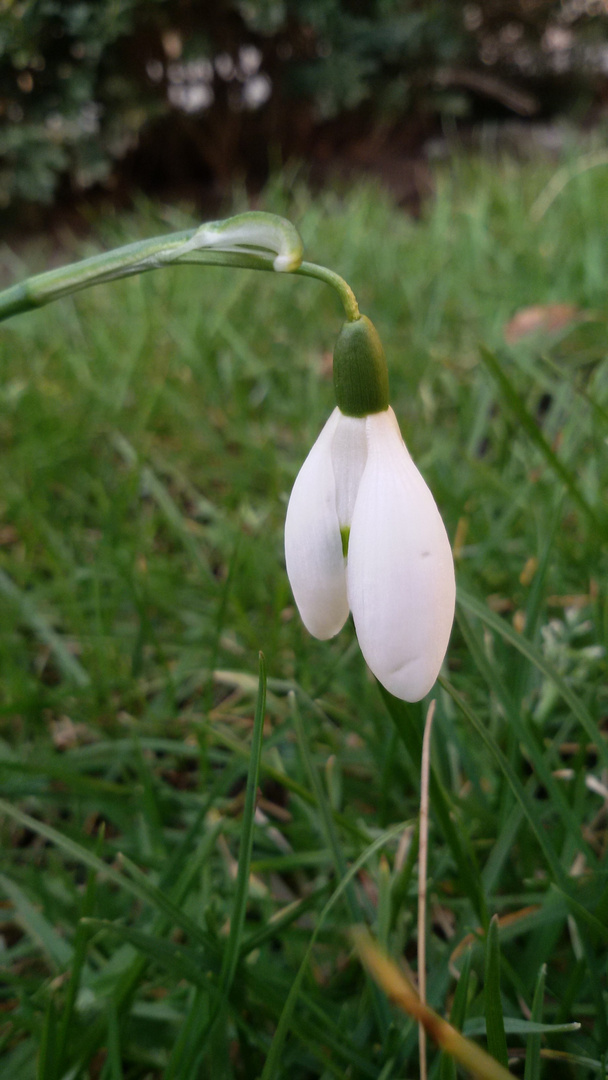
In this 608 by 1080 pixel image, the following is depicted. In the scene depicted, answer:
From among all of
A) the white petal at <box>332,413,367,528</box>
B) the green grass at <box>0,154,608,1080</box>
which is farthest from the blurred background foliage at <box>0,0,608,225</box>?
the white petal at <box>332,413,367,528</box>

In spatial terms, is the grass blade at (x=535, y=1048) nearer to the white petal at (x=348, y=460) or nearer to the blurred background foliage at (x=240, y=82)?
the white petal at (x=348, y=460)

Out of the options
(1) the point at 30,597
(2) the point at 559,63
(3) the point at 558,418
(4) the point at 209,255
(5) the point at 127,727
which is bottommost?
(5) the point at 127,727

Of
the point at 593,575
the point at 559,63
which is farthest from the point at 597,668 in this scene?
the point at 559,63

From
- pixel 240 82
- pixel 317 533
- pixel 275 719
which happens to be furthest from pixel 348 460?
pixel 240 82

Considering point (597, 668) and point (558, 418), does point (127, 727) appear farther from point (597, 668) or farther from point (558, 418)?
point (558, 418)

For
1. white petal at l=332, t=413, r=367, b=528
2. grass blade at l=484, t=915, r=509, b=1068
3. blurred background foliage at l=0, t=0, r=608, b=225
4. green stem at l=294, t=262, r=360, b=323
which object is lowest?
grass blade at l=484, t=915, r=509, b=1068

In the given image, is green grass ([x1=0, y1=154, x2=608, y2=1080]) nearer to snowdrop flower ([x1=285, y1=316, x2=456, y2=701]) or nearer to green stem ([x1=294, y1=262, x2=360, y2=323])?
snowdrop flower ([x1=285, y1=316, x2=456, y2=701])

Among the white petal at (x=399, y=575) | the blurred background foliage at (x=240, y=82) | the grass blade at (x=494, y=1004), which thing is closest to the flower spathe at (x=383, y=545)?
the white petal at (x=399, y=575)
